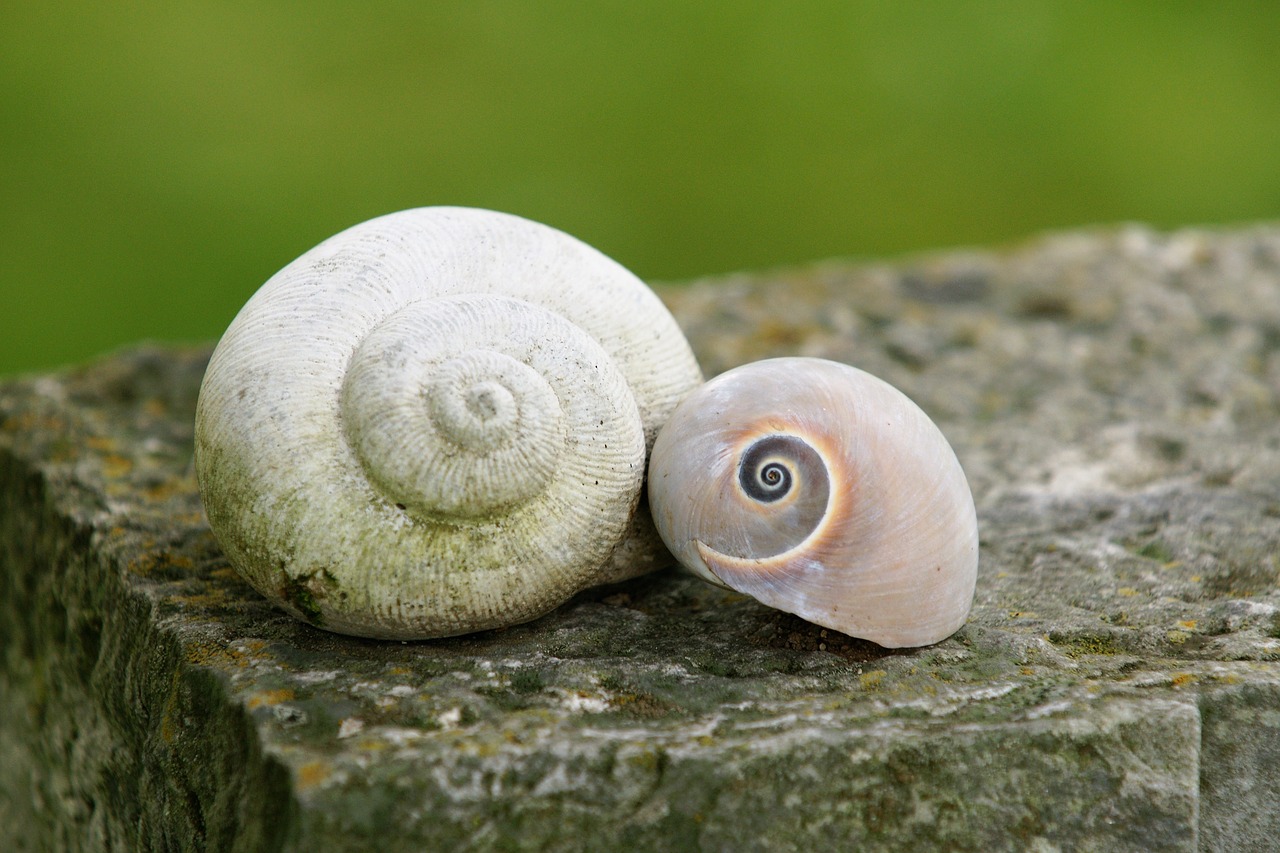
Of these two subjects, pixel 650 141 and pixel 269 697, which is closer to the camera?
pixel 269 697

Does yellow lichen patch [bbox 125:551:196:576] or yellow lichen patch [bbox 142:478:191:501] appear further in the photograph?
yellow lichen patch [bbox 142:478:191:501]

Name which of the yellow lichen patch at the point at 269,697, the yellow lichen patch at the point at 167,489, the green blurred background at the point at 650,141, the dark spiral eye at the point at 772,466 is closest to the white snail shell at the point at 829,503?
the dark spiral eye at the point at 772,466

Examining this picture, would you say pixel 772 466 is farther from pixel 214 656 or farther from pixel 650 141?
pixel 650 141

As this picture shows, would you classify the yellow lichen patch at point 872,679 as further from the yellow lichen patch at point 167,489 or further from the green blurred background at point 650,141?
the green blurred background at point 650,141

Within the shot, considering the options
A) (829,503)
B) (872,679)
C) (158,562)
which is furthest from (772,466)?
(158,562)

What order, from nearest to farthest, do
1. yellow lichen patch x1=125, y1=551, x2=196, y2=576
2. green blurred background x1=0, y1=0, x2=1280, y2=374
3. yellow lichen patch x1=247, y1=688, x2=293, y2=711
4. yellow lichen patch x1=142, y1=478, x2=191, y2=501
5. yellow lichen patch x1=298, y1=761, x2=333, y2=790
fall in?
yellow lichen patch x1=298, y1=761, x2=333, y2=790 < yellow lichen patch x1=247, y1=688, x2=293, y2=711 < yellow lichen patch x1=125, y1=551, x2=196, y2=576 < yellow lichen patch x1=142, y1=478, x2=191, y2=501 < green blurred background x1=0, y1=0, x2=1280, y2=374

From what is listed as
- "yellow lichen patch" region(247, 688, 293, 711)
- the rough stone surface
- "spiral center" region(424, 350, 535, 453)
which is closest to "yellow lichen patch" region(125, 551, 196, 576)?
the rough stone surface

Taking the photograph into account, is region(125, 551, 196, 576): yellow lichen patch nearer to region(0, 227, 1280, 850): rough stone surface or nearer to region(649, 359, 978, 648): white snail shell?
region(0, 227, 1280, 850): rough stone surface
